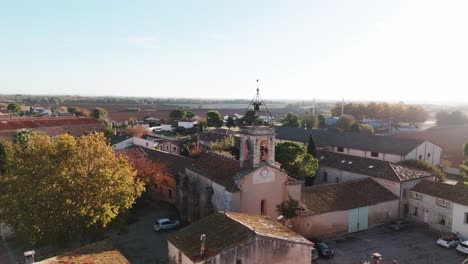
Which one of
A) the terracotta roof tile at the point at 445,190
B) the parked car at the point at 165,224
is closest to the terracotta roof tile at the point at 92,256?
the parked car at the point at 165,224

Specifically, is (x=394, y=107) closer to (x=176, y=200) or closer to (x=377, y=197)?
(x=377, y=197)

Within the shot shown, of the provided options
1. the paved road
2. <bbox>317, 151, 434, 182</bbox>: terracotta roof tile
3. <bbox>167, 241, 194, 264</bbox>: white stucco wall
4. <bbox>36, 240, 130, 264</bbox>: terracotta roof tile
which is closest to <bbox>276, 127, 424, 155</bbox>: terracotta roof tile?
<bbox>317, 151, 434, 182</bbox>: terracotta roof tile

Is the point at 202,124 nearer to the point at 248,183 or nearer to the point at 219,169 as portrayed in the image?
the point at 219,169

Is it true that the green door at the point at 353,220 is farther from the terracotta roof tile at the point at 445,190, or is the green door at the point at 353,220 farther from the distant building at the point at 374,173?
the terracotta roof tile at the point at 445,190

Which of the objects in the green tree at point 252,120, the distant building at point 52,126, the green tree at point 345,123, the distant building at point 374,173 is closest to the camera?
the green tree at point 252,120

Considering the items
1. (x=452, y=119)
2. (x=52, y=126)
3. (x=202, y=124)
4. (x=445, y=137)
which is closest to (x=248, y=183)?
(x=52, y=126)

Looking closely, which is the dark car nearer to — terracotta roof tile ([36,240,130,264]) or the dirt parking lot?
the dirt parking lot
